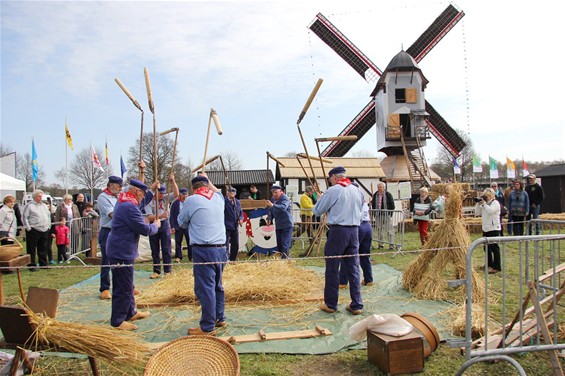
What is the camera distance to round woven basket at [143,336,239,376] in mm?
3500

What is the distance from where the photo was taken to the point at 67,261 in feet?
34.8

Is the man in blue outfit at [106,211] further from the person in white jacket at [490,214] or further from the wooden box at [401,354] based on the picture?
the person in white jacket at [490,214]

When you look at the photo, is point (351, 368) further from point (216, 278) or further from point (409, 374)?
point (216, 278)

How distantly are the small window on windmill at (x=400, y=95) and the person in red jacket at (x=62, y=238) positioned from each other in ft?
72.9

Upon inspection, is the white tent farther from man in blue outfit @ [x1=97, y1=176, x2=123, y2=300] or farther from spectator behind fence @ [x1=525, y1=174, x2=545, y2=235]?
spectator behind fence @ [x1=525, y1=174, x2=545, y2=235]

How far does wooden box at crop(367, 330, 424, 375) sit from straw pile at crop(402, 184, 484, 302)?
8.49ft

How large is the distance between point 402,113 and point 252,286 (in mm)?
23364

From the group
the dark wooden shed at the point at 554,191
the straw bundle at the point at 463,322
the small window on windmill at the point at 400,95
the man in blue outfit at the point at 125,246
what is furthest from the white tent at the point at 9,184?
the dark wooden shed at the point at 554,191

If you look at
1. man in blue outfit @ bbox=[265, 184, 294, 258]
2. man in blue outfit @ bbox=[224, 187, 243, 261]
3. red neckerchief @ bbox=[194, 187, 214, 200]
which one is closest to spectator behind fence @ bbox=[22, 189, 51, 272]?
man in blue outfit @ bbox=[224, 187, 243, 261]

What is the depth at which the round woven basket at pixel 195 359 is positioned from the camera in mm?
3500

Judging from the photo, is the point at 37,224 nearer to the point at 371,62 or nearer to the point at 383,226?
the point at 383,226

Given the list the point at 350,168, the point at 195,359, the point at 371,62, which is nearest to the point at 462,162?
the point at 371,62

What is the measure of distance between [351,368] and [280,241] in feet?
19.7

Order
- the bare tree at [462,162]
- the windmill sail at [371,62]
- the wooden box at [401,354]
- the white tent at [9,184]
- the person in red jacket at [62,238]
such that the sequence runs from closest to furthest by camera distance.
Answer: the wooden box at [401,354] < the person in red jacket at [62,238] < the white tent at [9,184] < the windmill sail at [371,62] < the bare tree at [462,162]
